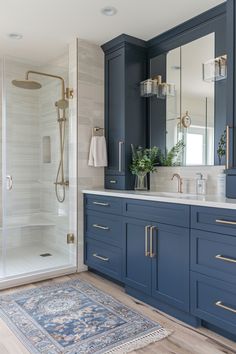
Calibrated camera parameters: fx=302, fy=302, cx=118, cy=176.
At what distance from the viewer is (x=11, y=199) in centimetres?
333

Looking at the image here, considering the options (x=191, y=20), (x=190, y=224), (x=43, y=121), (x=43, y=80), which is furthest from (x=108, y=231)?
(x=191, y=20)

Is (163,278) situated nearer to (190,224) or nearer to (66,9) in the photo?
(190,224)

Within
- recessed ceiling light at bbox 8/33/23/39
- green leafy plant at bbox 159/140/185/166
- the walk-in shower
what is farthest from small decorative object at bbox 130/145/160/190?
recessed ceiling light at bbox 8/33/23/39

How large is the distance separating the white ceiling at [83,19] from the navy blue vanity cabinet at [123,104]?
0.16 metres

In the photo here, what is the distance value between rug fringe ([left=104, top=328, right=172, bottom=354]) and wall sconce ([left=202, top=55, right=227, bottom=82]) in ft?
6.81

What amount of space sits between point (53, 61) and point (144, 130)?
4.91 feet

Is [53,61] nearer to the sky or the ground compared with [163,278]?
nearer to the sky

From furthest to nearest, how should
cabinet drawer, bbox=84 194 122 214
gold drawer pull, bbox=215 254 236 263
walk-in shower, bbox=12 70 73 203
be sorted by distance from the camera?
walk-in shower, bbox=12 70 73 203 → cabinet drawer, bbox=84 194 122 214 → gold drawer pull, bbox=215 254 236 263

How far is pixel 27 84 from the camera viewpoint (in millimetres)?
3379

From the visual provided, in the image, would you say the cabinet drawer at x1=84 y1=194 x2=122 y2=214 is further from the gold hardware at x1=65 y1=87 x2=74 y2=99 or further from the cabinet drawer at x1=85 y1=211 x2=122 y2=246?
the gold hardware at x1=65 y1=87 x2=74 y2=99

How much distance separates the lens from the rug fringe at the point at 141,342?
187cm

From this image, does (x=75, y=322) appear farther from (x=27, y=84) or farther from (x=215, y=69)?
(x=27, y=84)

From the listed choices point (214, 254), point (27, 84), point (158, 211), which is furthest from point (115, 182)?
point (214, 254)

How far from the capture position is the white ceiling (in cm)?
256
